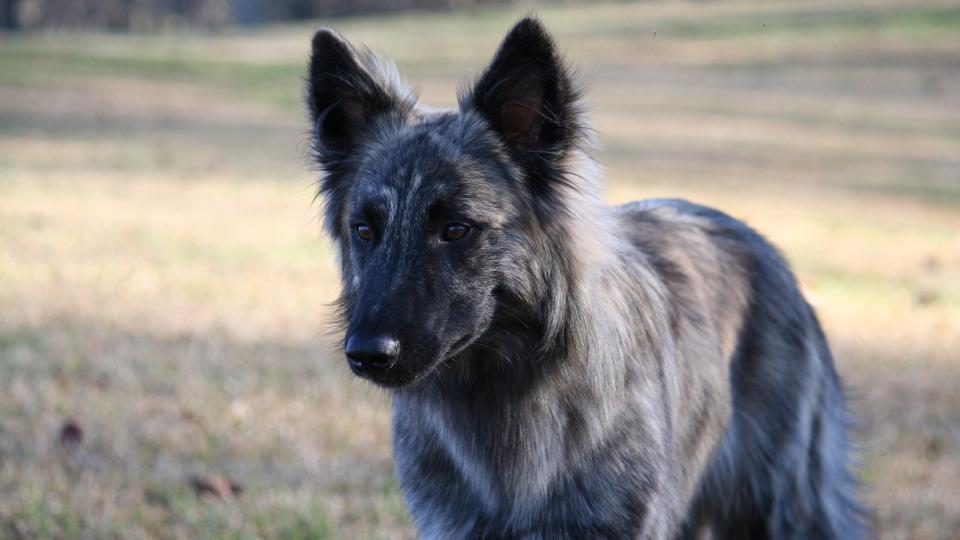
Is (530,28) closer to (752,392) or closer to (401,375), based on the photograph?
(401,375)

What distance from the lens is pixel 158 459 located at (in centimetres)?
589

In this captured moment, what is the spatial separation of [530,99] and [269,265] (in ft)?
23.5

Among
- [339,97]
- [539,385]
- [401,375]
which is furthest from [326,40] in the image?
[539,385]

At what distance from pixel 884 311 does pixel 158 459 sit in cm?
611

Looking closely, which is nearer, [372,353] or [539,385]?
[372,353]

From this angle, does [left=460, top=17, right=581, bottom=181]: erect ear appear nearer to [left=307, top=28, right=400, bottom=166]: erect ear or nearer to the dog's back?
[left=307, top=28, right=400, bottom=166]: erect ear

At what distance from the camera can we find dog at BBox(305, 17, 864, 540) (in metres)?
3.70

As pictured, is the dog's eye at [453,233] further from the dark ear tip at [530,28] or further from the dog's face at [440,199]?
the dark ear tip at [530,28]

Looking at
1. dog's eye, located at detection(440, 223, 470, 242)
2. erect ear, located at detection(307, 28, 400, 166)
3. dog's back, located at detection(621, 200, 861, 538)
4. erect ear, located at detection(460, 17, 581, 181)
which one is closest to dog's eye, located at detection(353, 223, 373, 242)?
dog's eye, located at detection(440, 223, 470, 242)

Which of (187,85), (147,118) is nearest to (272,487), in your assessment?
(147,118)

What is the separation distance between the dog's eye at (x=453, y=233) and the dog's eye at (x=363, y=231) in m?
0.25

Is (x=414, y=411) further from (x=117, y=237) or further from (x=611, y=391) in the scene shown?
(x=117, y=237)

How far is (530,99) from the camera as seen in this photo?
390cm

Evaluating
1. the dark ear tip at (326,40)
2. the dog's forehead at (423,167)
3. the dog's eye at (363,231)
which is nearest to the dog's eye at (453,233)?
the dog's forehead at (423,167)
